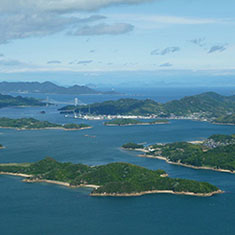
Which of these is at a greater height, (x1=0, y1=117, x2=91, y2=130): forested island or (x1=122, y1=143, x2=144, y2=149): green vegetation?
(x1=0, y1=117, x2=91, y2=130): forested island

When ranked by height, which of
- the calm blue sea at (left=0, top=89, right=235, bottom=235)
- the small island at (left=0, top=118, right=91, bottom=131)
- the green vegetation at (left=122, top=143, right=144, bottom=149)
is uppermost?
A: the small island at (left=0, top=118, right=91, bottom=131)

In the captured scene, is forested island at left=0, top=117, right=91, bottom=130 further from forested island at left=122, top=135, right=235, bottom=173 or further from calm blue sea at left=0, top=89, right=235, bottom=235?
calm blue sea at left=0, top=89, right=235, bottom=235

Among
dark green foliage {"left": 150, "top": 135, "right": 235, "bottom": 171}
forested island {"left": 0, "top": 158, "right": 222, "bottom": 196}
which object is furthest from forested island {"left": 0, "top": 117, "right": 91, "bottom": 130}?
forested island {"left": 0, "top": 158, "right": 222, "bottom": 196}

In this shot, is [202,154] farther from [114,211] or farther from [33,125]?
[33,125]

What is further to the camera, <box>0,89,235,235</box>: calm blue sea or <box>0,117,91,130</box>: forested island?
<box>0,117,91,130</box>: forested island

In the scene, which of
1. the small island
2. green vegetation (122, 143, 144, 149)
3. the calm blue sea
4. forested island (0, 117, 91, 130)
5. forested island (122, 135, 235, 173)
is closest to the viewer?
the calm blue sea

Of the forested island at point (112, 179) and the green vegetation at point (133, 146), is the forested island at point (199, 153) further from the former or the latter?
the forested island at point (112, 179)

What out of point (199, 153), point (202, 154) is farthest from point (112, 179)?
point (199, 153)
